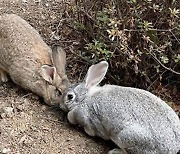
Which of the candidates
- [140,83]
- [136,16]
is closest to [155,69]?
[140,83]

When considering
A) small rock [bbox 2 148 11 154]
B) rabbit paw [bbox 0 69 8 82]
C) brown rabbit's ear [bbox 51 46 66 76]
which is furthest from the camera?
rabbit paw [bbox 0 69 8 82]

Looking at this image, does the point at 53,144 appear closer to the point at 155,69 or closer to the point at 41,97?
the point at 41,97

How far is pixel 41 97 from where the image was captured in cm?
527

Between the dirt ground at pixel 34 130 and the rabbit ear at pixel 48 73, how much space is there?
0.80 feet

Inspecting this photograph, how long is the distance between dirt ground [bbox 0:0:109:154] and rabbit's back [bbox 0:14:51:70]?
0.30 metres

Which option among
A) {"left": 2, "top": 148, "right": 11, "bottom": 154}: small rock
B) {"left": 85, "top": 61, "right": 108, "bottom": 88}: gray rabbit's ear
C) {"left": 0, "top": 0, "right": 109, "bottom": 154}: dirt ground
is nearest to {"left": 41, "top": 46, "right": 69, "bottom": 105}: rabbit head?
{"left": 0, "top": 0, "right": 109, "bottom": 154}: dirt ground

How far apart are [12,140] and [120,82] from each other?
4.00 ft

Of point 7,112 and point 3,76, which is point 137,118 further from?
point 3,76

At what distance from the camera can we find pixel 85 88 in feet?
16.1

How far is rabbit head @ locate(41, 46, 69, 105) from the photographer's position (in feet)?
16.9

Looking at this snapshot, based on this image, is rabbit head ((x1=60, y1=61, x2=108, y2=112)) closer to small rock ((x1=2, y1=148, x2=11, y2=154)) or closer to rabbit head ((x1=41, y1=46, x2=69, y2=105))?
rabbit head ((x1=41, y1=46, x2=69, y2=105))

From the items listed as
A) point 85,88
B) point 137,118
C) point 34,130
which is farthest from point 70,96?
point 137,118

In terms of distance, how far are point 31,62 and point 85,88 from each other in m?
0.71

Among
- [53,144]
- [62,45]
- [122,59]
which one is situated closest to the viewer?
[53,144]
